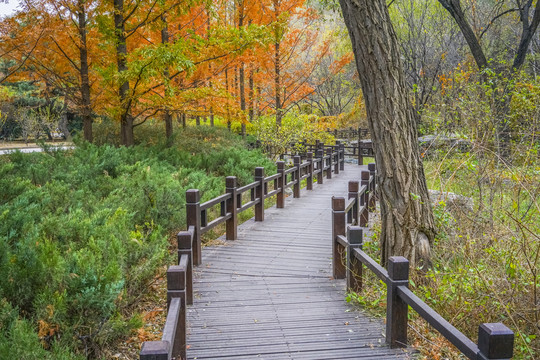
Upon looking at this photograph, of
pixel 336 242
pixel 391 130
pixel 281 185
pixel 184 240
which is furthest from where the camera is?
pixel 281 185

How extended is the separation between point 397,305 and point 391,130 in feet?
8.25

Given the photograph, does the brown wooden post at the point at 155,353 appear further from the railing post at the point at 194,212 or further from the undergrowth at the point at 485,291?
the railing post at the point at 194,212

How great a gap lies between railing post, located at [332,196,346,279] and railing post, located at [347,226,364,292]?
691 mm

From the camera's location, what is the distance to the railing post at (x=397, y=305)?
4367 mm

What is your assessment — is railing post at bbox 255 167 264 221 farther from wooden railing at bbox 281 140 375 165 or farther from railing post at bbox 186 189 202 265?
wooden railing at bbox 281 140 375 165

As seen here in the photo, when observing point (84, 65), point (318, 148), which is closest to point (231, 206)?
point (84, 65)

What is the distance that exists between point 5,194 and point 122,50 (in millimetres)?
6520

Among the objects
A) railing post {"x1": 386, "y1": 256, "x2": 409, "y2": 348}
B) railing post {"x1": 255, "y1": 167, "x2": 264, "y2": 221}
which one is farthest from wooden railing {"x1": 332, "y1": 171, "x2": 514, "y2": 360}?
railing post {"x1": 255, "y1": 167, "x2": 264, "y2": 221}

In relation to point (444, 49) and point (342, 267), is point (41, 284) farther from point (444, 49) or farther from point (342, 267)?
point (444, 49)

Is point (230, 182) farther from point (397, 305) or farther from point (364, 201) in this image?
point (397, 305)

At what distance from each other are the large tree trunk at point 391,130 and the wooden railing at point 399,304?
748 mm

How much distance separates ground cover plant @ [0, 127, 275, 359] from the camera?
14.1 feet

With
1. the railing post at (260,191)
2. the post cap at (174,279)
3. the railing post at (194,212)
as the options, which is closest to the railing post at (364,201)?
the railing post at (260,191)

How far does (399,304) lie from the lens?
444 centimetres
